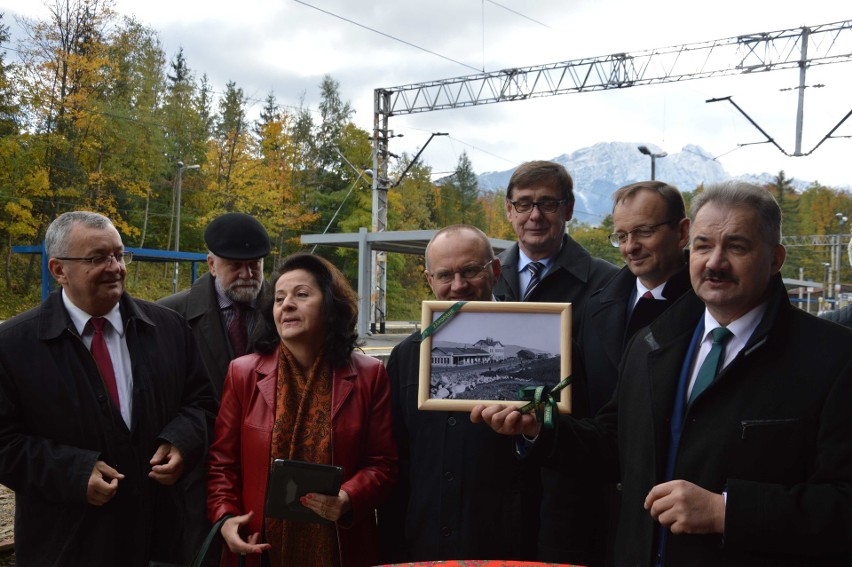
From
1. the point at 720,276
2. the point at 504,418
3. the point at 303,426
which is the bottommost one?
the point at 303,426

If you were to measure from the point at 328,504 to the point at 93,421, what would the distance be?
3.73ft

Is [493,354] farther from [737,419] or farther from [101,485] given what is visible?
[101,485]

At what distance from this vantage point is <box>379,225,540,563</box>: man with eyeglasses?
279cm

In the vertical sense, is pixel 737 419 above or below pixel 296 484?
above

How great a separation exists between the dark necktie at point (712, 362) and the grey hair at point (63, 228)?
98.6 inches

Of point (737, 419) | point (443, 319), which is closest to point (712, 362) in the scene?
point (737, 419)

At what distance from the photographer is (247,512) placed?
2.93m

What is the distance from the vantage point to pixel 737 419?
6.76 feet

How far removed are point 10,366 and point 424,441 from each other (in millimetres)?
1746

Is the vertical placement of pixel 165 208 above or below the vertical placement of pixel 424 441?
above

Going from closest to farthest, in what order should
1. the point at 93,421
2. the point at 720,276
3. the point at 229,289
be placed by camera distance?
the point at 720,276 < the point at 93,421 < the point at 229,289

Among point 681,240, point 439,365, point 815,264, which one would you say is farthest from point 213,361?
point 815,264

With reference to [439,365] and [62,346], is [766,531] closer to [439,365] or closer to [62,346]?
[439,365]

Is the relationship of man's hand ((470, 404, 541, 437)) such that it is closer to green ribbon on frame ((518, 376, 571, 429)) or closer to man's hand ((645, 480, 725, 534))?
green ribbon on frame ((518, 376, 571, 429))
